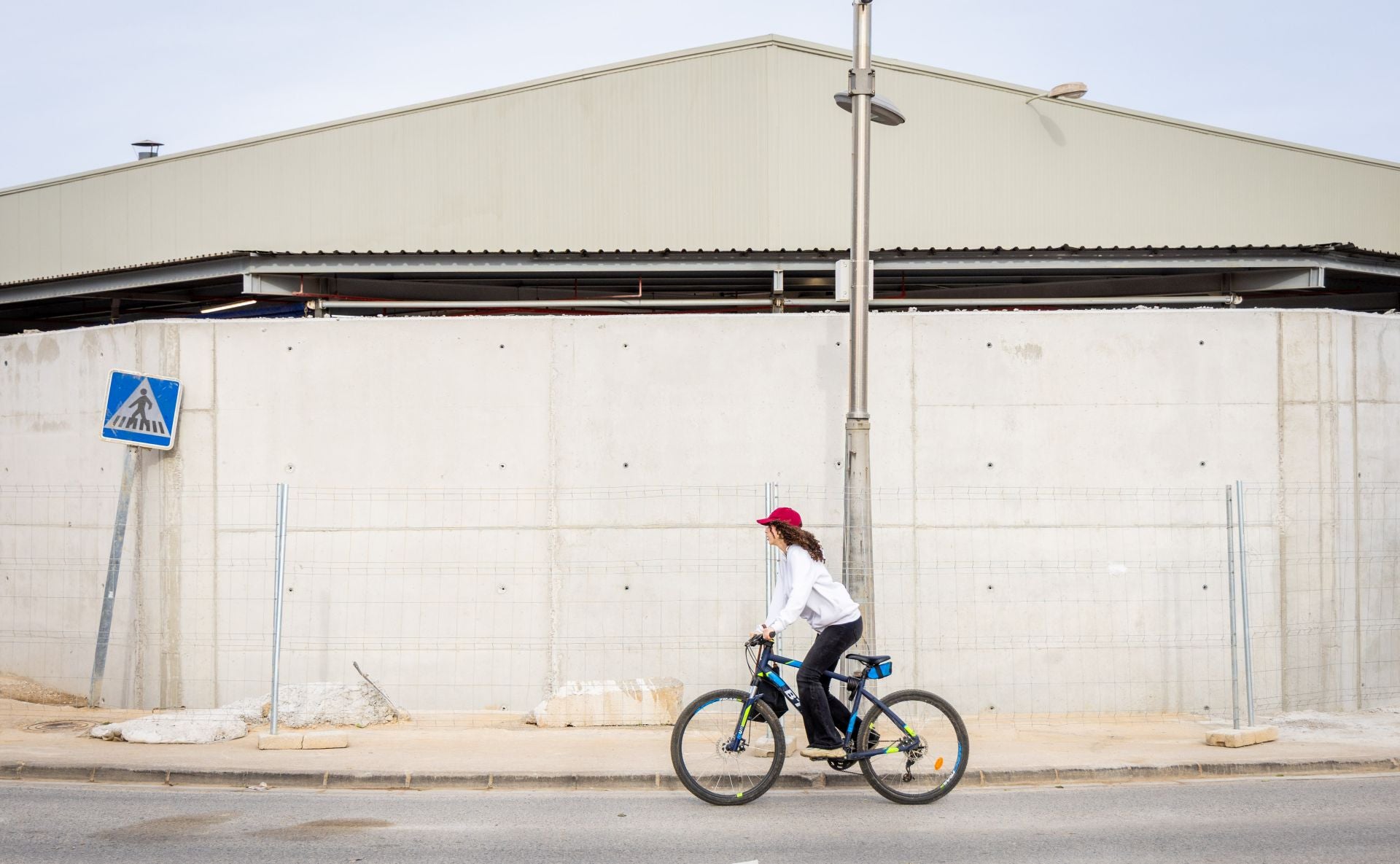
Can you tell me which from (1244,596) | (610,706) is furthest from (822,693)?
(1244,596)

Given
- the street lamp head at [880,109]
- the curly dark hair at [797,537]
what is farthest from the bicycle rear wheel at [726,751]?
the street lamp head at [880,109]

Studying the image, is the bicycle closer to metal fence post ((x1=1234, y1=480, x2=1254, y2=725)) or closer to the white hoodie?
the white hoodie

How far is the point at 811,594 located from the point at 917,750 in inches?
45.2

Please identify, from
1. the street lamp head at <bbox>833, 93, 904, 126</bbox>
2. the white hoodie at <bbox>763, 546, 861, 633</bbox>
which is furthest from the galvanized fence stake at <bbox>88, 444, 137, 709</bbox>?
the street lamp head at <bbox>833, 93, 904, 126</bbox>

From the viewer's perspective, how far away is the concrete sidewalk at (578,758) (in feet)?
27.5

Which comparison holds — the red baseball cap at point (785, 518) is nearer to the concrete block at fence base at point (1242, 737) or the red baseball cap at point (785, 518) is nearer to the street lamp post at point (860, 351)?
the street lamp post at point (860, 351)

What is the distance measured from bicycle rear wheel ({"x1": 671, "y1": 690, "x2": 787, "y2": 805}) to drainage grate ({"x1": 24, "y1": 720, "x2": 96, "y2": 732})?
5481mm

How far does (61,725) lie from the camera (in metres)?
10.3

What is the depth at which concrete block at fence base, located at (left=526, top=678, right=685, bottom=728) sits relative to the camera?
10375mm

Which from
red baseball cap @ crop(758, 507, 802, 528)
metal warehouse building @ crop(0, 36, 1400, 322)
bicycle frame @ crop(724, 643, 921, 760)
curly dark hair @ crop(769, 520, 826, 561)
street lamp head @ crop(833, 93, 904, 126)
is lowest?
bicycle frame @ crop(724, 643, 921, 760)

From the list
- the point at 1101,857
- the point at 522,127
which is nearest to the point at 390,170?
the point at 522,127

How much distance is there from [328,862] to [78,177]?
51.7ft

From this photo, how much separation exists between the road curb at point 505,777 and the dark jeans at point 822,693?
74 centimetres

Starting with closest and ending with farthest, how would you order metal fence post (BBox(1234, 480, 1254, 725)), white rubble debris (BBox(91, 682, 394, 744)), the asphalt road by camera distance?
the asphalt road
metal fence post (BBox(1234, 480, 1254, 725))
white rubble debris (BBox(91, 682, 394, 744))
